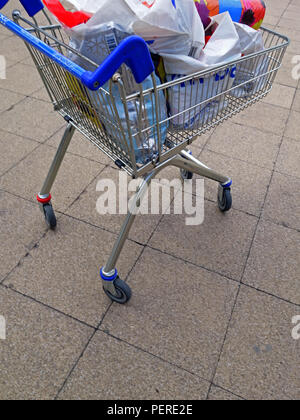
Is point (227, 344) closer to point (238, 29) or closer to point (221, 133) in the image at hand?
point (238, 29)

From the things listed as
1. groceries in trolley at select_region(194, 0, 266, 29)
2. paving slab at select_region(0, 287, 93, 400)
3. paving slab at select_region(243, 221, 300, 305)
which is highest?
groceries in trolley at select_region(194, 0, 266, 29)

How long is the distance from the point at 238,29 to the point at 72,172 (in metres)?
1.56

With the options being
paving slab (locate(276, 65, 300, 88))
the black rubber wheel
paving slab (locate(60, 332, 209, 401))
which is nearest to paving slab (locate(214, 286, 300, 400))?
paving slab (locate(60, 332, 209, 401))

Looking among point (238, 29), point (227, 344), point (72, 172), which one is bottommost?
point (227, 344)

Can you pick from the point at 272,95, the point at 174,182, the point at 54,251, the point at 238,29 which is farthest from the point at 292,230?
the point at 272,95

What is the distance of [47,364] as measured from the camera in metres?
1.57

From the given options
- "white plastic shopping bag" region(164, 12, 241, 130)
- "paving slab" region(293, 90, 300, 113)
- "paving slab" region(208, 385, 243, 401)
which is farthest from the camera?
"paving slab" region(293, 90, 300, 113)

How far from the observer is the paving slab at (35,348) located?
4.94ft

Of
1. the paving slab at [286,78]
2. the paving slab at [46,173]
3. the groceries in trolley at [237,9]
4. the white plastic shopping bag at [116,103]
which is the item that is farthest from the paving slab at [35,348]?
the paving slab at [286,78]

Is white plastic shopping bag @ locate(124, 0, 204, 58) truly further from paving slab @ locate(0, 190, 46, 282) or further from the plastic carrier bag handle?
paving slab @ locate(0, 190, 46, 282)

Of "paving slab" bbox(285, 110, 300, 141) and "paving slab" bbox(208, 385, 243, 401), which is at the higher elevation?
"paving slab" bbox(285, 110, 300, 141)

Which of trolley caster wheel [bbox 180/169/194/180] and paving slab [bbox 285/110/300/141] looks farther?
paving slab [bbox 285/110/300/141]

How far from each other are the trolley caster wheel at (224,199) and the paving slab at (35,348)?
1185 mm

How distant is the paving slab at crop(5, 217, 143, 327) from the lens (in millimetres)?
1795
